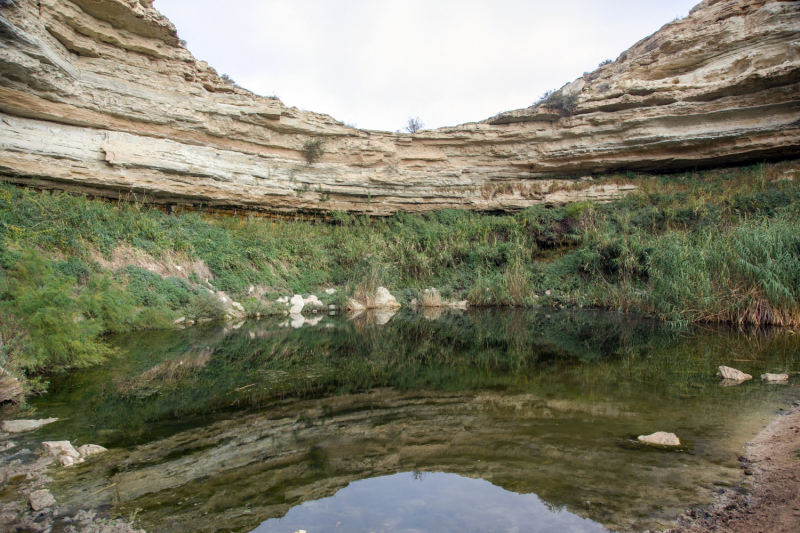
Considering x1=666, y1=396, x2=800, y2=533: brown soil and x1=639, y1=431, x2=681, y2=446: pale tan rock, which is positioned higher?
x1=666, y1=396, x2=800, y2=533: brown soil

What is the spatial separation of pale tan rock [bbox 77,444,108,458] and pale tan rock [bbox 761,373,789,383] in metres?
5.86

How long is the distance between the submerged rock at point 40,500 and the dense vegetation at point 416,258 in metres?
2.66

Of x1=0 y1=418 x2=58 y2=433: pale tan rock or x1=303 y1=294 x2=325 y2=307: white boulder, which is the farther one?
x1=303 y1=294 x2=325 y2=307: white boulder

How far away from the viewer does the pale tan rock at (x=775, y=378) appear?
4130 mm

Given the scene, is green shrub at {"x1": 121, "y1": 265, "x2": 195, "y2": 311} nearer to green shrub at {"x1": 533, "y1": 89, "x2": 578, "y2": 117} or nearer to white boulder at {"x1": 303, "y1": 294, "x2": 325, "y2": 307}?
white boulder at {"x1": 303, "y1": 294, "x2": 325, "y2": 307}

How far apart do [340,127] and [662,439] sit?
56.2 ft

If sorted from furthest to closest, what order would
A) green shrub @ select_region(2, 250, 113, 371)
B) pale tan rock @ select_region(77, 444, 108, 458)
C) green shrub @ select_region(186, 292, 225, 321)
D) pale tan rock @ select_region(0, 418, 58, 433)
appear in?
green shrub @ select_region(186, 292, 225, 321) < green shrub @ select_region(2, 250, 113, 371) < pale tan rock @ select_region(0, 418, 58, 433) < pale tan rock @ select_region(77, 444, 108, 458)

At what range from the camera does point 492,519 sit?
83.8 inches

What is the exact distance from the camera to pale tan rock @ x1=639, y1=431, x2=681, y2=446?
9.16 ft

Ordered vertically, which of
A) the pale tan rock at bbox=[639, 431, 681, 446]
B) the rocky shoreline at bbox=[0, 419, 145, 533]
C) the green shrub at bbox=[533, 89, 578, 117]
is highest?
the green shrub at bbox=[533, 89, 578, 117]

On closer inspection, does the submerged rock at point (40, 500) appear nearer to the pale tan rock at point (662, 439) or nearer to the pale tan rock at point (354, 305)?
the pale tan rock at point (662, 439)

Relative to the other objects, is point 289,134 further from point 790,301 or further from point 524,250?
point 790,301

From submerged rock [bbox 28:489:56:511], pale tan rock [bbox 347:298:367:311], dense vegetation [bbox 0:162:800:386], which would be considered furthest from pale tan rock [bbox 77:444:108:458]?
pale tan rock [bbox 347:298:367:311]

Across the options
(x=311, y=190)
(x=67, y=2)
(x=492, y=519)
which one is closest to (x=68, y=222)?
(x=67, y=2)
